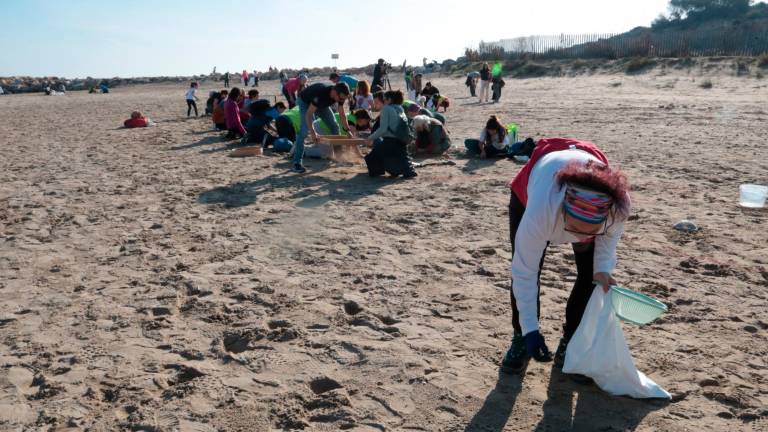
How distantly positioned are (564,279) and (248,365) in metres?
2.37

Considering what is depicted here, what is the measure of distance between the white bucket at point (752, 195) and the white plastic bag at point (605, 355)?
413 centimetres

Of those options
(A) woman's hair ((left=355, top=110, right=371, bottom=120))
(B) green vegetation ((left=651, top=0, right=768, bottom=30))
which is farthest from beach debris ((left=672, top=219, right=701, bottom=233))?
(B) green vegetation ((left=651, top=0, right=768, bottom=30))

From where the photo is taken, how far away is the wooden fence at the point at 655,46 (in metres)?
28.0

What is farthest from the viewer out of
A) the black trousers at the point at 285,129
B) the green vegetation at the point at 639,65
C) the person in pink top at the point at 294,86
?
the green vegetation at the point at 639,65

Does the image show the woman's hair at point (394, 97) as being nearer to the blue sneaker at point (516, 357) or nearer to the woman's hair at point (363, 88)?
the woman's hair at point (363, 88)

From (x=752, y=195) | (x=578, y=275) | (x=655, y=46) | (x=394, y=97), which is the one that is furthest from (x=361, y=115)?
(x=655, y=46)

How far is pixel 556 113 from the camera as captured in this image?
14945 mm

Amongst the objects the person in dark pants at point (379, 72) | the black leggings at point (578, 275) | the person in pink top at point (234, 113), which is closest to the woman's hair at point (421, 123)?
the person in pink top at point (234, 113)

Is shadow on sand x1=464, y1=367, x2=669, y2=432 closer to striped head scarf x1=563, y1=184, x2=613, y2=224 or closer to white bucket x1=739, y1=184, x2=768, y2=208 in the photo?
striped head scarf x1=563, y1=184, x2=613, y2=224

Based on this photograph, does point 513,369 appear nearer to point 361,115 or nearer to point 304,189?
point 304,189

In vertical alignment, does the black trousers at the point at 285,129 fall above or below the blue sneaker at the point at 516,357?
above

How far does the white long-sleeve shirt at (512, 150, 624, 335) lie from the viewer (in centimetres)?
239

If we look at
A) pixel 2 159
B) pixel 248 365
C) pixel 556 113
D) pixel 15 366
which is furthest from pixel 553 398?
pixel 556 113

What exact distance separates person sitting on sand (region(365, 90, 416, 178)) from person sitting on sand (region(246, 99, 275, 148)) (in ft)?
11.3
